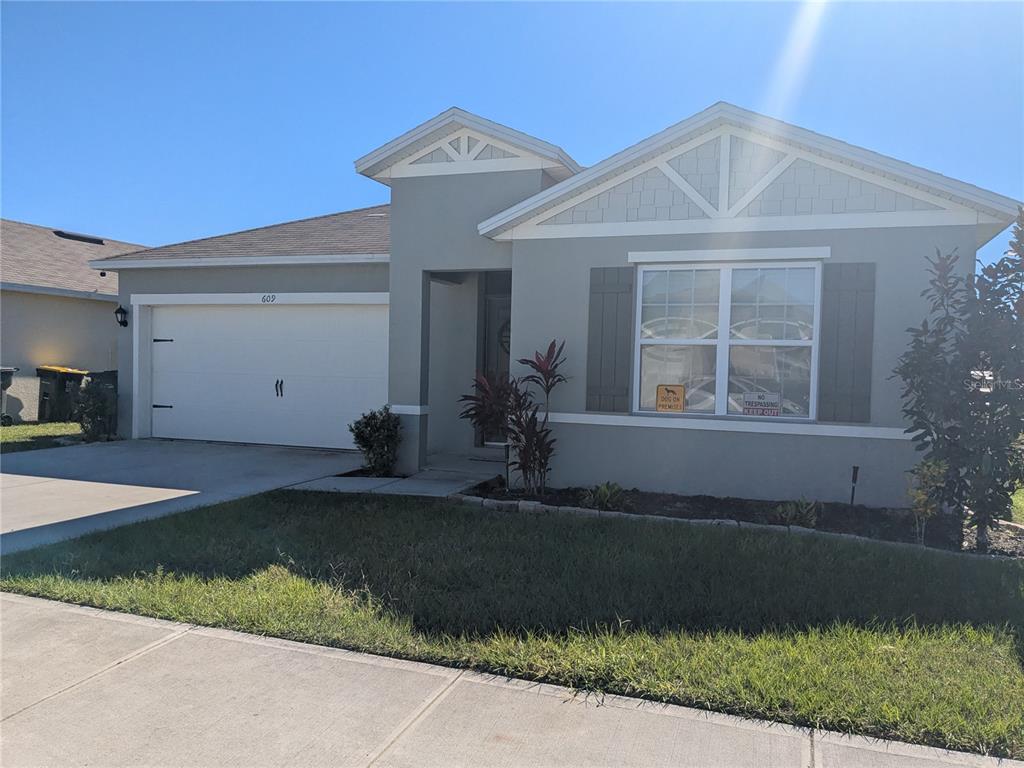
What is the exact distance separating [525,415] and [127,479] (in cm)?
519

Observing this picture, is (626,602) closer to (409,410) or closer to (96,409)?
(409,410)

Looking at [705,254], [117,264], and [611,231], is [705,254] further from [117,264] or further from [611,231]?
[117,264]

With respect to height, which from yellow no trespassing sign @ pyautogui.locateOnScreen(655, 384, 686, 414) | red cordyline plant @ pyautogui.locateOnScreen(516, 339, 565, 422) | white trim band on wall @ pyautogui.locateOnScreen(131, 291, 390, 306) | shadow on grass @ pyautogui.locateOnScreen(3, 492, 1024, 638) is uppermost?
white trim band on wall @ pyautogui.locateOnScreen(131, 291, 390, 306)

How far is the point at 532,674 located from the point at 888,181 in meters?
6.12

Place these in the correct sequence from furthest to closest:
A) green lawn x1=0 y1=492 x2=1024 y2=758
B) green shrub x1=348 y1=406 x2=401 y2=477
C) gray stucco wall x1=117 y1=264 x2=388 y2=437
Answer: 1. gray stucco wall x1=117 y1=264 x2=388 y2=437
2. green shrub x1=348 y1=406 x2=401 y2=477
3. green lawn x1=0 y1=492 x2=1024 y2=758

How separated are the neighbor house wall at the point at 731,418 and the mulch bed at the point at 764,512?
0.18m

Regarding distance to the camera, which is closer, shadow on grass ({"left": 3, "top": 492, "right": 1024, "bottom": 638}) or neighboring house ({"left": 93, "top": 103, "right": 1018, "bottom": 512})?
shadow on grass ({"left": 3, "top": 492, "right": 1024, "bottom": 638})

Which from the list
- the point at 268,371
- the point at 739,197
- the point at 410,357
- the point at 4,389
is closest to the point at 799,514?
the point at 739,197

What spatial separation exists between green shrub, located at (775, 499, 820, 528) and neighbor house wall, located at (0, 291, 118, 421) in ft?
52.6

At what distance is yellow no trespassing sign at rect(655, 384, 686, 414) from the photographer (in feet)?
26.8

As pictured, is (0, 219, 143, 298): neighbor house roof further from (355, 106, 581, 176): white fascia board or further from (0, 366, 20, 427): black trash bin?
(355, 106, 581, 176): white fascia board

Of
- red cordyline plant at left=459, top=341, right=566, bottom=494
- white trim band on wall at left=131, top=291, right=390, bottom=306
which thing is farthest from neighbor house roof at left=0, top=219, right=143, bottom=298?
red cordyline plant at left=459, top=341, right=566, bottom=494

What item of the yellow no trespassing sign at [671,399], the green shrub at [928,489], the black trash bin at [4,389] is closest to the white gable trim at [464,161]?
the yellow no trespassing sign at [671,399]

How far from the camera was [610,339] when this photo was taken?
27.0 ft
